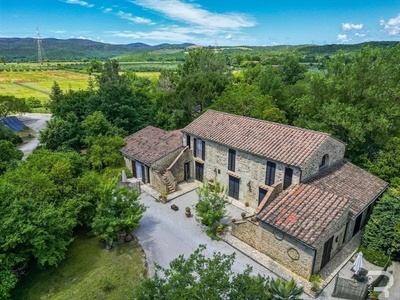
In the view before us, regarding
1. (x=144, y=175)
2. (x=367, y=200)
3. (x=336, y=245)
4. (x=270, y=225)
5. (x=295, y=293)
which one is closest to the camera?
(x=295, y=293)

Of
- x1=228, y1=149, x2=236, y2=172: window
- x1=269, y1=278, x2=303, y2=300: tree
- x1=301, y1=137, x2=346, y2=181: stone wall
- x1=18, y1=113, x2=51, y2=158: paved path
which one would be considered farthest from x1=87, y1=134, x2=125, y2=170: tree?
x1=269, y1=278, x2=303, y2=300: tree

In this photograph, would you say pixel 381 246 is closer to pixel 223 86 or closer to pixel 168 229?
pixel 168 229

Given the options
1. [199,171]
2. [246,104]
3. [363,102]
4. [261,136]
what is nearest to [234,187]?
[199,171]

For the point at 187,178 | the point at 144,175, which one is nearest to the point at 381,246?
the point at 187,178

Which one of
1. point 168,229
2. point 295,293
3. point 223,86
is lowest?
point 168,229

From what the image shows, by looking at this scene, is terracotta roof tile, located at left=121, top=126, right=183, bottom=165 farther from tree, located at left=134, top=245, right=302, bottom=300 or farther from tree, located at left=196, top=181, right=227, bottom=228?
tree, located at left=134, top=245, right=302, bottom=300

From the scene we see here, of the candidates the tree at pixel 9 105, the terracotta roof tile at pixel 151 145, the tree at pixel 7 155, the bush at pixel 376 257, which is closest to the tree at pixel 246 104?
the terracotta roof tile at pixel 151 145
